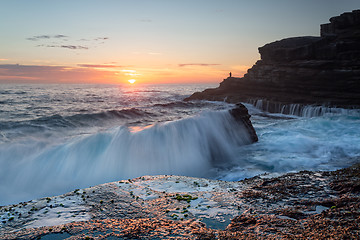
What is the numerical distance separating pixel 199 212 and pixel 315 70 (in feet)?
139

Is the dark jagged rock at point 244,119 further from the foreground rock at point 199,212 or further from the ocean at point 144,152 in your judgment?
the foreground rock at point 199,212

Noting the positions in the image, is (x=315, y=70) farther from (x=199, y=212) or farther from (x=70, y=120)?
(x=199, y=212)

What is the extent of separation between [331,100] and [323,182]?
34839mm

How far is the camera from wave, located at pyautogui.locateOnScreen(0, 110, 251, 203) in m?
11.3

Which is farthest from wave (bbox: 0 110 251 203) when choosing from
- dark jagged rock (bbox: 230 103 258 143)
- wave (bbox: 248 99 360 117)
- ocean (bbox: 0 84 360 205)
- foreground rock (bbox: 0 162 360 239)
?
wave (bbox: 248 99 360 117)

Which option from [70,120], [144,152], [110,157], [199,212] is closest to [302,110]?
[144,152]

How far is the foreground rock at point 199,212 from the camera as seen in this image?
506 cm

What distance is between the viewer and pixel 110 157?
43.6 ft

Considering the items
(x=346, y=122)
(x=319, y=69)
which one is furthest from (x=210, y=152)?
(x=319, y=69)

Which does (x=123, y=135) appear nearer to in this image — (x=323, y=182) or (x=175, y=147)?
(x=175, y=147)

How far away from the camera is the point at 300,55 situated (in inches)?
1688

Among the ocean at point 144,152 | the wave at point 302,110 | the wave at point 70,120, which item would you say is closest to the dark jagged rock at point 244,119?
the ocean at point 144,152

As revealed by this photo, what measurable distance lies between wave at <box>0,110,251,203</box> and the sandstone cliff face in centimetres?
2892

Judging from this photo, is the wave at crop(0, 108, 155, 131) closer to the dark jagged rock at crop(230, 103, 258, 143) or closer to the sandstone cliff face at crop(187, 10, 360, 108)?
the dark jagged rock at crop(230, 103, 258, 143)
